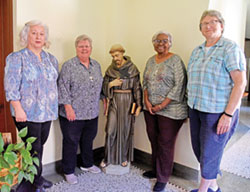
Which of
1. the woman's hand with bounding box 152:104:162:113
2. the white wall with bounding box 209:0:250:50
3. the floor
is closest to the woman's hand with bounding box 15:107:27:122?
the floor

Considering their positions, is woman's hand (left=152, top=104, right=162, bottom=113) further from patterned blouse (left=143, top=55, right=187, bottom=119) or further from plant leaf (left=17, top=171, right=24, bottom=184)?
plant leaf (left=17, top=171, right=24, bottom=184)

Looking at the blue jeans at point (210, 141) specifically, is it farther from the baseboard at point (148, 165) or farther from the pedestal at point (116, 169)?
the pedestal at point (116, 169)

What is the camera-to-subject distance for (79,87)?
6.56 feet

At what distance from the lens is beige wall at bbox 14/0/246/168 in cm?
209

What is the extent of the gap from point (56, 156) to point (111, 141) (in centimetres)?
63

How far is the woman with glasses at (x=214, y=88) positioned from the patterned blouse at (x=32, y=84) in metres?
1.15

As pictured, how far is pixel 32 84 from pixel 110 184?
3.94 ft

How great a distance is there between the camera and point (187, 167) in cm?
224

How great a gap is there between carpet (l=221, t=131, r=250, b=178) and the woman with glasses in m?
0.94

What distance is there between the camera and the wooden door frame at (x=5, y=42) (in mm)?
1954

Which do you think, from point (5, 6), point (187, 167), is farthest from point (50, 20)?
point (187, 167)

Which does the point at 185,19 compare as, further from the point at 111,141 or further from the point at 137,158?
the point at 137,158

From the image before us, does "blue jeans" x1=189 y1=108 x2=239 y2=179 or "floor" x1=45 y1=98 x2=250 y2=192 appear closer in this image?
"blue jeans" x1=189 y1=108 x2=239 y2=179

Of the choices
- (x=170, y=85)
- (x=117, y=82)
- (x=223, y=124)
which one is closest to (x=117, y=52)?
(x=117, y=82)
